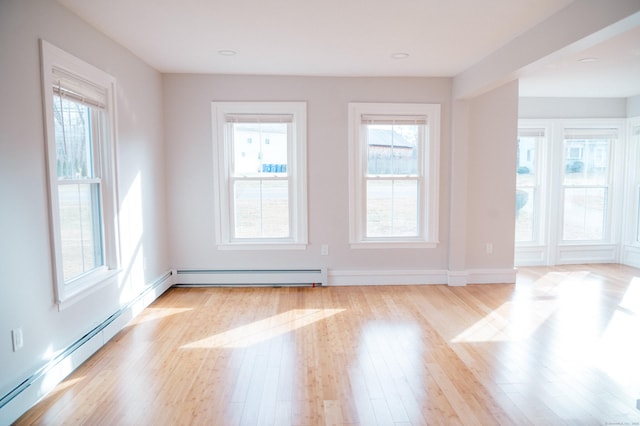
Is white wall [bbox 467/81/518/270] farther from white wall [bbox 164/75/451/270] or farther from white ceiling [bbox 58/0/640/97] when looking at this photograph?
white ceiling [bbox 58/0/640/97]

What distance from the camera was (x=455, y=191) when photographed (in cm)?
464

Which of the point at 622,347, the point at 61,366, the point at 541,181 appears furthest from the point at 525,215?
the point at 61,366

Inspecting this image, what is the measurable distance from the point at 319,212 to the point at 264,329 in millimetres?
1682

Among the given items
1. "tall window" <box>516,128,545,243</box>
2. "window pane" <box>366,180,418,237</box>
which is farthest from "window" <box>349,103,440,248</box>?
"tall window" <box>516,128,545,243</box>

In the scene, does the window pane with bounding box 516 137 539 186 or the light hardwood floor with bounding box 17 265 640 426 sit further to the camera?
the window pane with bounding box 516 137 539 186

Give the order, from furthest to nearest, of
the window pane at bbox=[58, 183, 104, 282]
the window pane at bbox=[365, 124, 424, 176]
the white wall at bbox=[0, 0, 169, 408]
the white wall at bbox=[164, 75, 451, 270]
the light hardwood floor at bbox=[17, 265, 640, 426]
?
the window pane at bbox=[365, 124, 424, 176] → the white wall at bbox=[164, 75, 451, 270] → the window pane at bbox=[58, 183, 104, 282] → the light hardwood floor at bbox=[17, 265, 640, 426] → the white wall at bbox=[0, 0, 169, 408]

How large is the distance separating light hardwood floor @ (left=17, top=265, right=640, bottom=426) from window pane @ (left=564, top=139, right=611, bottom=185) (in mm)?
2280

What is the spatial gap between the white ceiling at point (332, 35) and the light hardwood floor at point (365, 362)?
2.24 metres

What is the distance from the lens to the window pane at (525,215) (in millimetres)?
5777

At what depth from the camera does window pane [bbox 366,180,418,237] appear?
4770mm

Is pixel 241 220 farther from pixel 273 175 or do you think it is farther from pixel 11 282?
pixel 11 282

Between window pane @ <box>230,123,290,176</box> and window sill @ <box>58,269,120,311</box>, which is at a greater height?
window pane @ <box>230,123,290,176</box>

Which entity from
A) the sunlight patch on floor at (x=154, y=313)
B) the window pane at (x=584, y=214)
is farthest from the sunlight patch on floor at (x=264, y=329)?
the window pane at (x=584, y=214)

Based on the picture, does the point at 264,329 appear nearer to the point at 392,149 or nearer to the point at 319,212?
the point at 319,212
